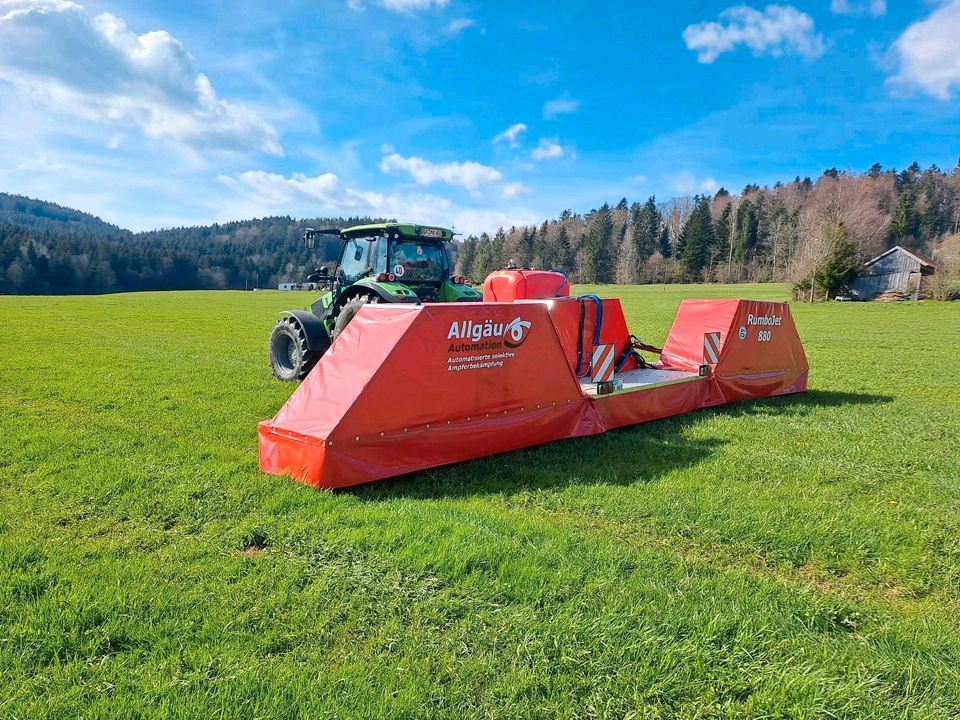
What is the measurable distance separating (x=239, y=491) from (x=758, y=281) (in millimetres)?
76623

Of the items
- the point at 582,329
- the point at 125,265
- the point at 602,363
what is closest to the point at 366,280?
the point at 582,329

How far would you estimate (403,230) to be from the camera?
898 centimetres

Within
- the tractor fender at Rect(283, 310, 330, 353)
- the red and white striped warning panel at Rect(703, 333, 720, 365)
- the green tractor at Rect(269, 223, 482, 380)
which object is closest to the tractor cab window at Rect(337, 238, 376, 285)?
the green tractor at Rect(269, 223, 482, 380)

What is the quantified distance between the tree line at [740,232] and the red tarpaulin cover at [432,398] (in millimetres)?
58520

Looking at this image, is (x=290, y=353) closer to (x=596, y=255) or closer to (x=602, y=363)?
(x=602, y=363)

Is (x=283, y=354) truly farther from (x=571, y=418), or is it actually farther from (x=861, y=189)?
(x=861, y=189)

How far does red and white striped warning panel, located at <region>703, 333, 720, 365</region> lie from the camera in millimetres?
7410

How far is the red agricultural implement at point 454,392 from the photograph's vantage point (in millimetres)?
4336

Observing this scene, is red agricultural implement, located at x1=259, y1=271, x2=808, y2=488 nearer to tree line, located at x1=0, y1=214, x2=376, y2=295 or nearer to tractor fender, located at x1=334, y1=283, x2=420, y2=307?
tractor fender, located at x1=334, y1=283, x2=420, y2=307

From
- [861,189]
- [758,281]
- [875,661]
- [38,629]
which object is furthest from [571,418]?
[861,189]

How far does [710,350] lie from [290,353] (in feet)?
21.3

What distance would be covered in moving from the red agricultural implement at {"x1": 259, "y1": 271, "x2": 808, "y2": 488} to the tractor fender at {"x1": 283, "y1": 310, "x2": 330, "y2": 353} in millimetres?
3501

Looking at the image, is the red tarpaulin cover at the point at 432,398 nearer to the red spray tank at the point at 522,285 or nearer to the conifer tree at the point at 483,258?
the red spray tank at the point at 522,285

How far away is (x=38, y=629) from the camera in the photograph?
2482 mm
